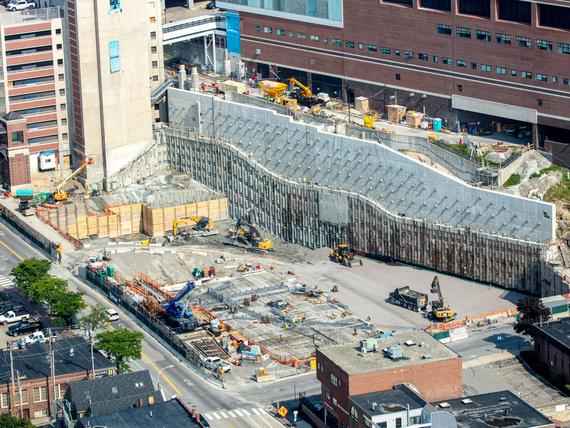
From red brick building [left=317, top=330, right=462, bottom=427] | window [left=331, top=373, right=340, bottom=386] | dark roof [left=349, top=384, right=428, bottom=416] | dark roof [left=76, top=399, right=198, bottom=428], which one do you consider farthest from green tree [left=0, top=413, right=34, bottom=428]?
dark roof [left=349, top=384, right=428, bottom=416]

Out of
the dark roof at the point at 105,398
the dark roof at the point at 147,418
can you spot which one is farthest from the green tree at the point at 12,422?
the dark roof at the point at 147,418

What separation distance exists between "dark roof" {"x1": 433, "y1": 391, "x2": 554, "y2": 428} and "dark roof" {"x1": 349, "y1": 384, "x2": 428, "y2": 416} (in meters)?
3.16

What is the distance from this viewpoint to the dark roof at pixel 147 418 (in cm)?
19100

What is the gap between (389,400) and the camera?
633 ft

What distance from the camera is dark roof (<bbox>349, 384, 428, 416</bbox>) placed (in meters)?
190

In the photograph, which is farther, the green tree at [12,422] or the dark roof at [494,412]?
the green tree at [12,422]

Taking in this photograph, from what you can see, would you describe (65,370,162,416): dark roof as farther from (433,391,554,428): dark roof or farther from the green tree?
(433,391,554,428): dark roof

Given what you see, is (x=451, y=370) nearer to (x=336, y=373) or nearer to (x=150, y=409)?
(x=336, y=373)

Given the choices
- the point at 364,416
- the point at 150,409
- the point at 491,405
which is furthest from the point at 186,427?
the point at 491,405

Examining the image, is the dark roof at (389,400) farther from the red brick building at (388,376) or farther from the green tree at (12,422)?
the green tree at (12,422)

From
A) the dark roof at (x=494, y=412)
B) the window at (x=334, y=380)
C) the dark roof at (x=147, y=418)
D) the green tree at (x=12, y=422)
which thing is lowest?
the green tree at (x=12, y=422)

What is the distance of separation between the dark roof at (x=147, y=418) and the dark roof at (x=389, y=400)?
16.7 meters

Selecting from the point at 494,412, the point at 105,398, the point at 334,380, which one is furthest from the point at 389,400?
the point at 105,398

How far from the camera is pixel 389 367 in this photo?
19762 cm
